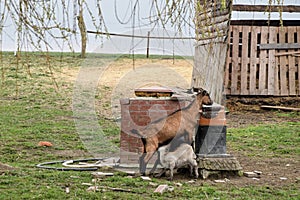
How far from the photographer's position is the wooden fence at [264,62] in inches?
583

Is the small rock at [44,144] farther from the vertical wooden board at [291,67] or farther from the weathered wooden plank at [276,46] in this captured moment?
the vertical wooden board at [291,67]

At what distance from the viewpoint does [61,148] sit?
9.48 meters

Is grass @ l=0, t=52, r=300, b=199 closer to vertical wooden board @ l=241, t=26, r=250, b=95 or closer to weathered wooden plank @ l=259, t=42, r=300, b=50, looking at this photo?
vertical wooden board @ l=241, t=26, r=250, b=95

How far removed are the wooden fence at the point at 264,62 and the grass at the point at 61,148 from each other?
44.5 inches

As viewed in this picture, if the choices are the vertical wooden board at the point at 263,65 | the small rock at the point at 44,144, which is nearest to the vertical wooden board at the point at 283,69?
the vertical wooden board at the point at 263,65

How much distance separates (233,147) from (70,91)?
1011 centimetres

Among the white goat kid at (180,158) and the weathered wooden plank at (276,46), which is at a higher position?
the weathered wooden plank at (276,46)

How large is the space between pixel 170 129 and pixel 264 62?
27.0ft

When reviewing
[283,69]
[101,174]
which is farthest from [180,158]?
[283,69]

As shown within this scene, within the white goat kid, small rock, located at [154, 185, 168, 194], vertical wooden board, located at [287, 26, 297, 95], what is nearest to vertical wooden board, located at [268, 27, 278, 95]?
vertical wooden board, located at [287, 26, 297, 95]

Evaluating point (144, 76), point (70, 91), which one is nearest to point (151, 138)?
point (70, 91)

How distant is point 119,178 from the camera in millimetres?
6895

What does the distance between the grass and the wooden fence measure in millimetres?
1131

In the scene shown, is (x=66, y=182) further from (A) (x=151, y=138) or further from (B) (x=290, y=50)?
(B) (x=290, y=50)
